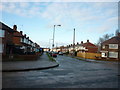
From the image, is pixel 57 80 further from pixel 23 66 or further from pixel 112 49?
pixel 112 49

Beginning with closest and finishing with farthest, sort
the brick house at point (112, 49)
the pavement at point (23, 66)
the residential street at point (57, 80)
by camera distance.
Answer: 1. the residential street at point (57, 80)
2. the pavement at point (23, 66)
3. the brick house at point (112, 49)

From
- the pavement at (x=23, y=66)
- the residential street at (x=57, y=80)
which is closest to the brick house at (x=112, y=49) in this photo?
the pavement at (x=23, y=66)

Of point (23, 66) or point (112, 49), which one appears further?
point (112, 49)

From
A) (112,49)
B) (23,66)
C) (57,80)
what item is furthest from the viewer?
(112,49)

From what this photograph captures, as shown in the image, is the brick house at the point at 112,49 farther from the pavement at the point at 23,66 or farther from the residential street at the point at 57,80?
the residential street at the point at 57,80

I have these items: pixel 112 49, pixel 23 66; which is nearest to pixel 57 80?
pixel 23 66

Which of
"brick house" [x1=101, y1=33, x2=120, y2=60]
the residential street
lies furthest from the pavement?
"brick house" [x1=101, y1=33, x2=120, y2=60]

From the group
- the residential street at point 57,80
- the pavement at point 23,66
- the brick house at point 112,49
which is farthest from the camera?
the brick house at point 112,49

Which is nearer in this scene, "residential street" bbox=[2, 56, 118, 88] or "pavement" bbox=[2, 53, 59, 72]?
"residential street" bbox=[2, 56, 118, 88]

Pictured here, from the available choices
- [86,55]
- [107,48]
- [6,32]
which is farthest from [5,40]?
[107,48]

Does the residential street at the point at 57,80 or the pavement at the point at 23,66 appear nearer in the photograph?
the residential street at the point at 57,80

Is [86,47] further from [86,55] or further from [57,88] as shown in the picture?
[57,88]

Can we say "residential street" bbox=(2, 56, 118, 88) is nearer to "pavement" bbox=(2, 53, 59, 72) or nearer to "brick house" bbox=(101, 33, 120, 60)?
"pavement" bbox=(2, 53, 59, 72)

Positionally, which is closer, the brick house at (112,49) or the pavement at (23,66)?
the pavement at (23,66)
